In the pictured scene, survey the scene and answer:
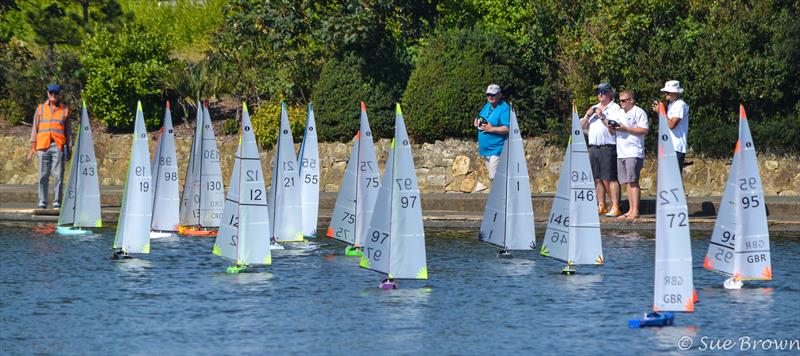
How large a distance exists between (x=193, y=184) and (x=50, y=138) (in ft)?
11.8

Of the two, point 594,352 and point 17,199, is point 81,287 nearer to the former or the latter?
point 594,352

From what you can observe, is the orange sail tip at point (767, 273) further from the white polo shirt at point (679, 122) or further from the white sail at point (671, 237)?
the white polo shirt at point (679, 122)

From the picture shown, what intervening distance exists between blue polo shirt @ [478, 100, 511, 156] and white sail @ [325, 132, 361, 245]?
2913 millimetres

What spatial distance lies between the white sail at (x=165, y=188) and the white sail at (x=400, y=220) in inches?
207

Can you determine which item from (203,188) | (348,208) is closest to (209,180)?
(203,188)

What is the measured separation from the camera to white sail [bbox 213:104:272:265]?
52.6 feet

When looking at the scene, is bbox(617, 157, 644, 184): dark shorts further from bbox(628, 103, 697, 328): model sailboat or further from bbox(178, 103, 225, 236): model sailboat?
bbox(628, 103, 697, 328): model sailboat

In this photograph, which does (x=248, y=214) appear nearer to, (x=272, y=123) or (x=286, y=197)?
(x=286, y=197)

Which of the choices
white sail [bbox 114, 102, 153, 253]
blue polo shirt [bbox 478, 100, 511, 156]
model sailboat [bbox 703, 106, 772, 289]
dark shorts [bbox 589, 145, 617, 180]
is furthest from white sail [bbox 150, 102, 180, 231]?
model sailboat [bbox 703, 106, 772, 289]

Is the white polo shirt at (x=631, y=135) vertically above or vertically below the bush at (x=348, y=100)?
below

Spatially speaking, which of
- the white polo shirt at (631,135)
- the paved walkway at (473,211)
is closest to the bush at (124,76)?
the paved walkway at (473,211)

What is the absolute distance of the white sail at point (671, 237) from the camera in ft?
40.7

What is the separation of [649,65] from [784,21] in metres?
2.13

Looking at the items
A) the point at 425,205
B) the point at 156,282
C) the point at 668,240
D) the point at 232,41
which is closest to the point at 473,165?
the point at 425,205
